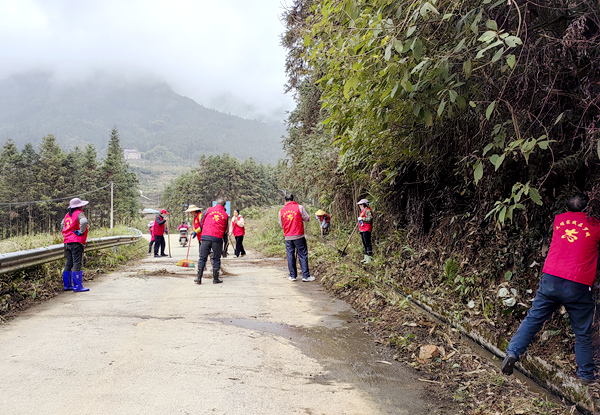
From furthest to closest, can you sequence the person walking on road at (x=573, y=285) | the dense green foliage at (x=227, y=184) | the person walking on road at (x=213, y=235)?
the dense green foliage at (x=227, y=184)
the person walking on road at (x=213, y=235)
the person walking on road at (x=573, y=285)

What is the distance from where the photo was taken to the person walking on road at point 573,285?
362 cm

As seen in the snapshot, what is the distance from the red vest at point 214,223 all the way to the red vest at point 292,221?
1427 millimetres

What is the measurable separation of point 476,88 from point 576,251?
1767 millimetres

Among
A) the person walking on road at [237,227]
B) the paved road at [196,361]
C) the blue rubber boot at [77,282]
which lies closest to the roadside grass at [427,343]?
the paved road at [196,361]

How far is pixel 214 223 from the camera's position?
9477mm

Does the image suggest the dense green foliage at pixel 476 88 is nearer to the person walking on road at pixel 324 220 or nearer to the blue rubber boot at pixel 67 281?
the blue rubber boot at pixel 67 281

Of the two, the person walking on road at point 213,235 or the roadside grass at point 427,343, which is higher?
the person walking on road at point 213,235

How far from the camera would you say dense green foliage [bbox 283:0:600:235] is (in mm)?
3355

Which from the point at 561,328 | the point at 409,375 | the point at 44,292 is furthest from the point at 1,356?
the point at 561,328

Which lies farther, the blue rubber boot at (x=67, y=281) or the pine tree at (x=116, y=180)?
the pine tree at (x=116, y=180)

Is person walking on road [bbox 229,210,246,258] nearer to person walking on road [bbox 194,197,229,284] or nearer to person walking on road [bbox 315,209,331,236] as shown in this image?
person walking on road [bbox 315,209,331,236]

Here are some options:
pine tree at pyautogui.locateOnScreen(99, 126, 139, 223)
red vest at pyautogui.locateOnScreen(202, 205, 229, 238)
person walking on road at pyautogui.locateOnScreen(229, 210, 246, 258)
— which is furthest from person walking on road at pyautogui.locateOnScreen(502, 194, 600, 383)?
pine tree at pyautogui.locateOnScreen(99, 126, 139, 223)

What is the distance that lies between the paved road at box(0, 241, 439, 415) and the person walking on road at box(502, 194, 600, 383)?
1.25 metres

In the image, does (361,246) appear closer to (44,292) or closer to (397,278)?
(397,278)
